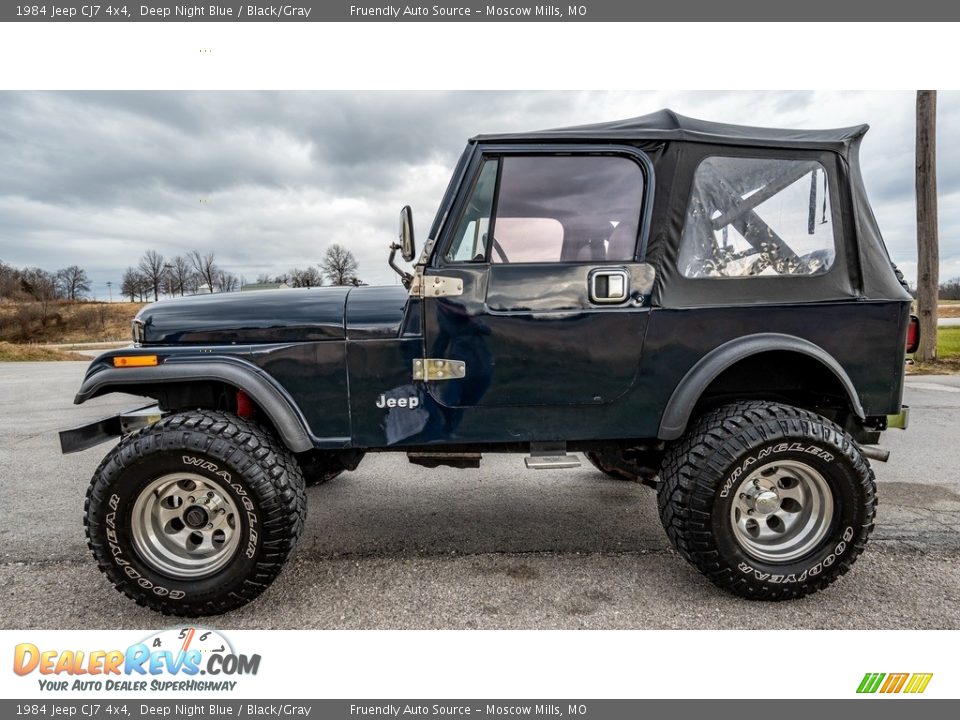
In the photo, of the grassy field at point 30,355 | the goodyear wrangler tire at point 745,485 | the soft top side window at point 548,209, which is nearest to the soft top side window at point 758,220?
the soft top side window at point 548,209

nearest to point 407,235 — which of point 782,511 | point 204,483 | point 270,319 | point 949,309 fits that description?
point 270,319

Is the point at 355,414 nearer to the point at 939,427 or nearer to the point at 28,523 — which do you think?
the point at 28,523

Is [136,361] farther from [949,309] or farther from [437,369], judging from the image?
[949,309]

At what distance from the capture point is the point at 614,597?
92.7 inches

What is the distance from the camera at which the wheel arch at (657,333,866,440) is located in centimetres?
→ 235

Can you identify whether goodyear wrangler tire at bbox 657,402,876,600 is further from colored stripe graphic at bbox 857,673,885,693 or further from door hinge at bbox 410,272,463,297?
door hinge at bbox 410,272,463,297

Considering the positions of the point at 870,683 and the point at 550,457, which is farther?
the point at 550,457

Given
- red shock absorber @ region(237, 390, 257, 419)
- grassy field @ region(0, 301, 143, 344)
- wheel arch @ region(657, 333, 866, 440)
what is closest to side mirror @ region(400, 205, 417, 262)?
red shock absorber @ region(237, 390, 257, 419)

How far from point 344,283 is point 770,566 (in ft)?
9.27

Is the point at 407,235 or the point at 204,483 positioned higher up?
the point at 407,235

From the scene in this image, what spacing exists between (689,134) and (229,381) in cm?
254

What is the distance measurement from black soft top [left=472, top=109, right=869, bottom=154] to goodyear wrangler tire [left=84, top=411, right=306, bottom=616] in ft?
6.26

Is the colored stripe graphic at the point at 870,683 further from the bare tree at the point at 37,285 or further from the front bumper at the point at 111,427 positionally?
the bare tree at the point at 37,285

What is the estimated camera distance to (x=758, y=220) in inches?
100
